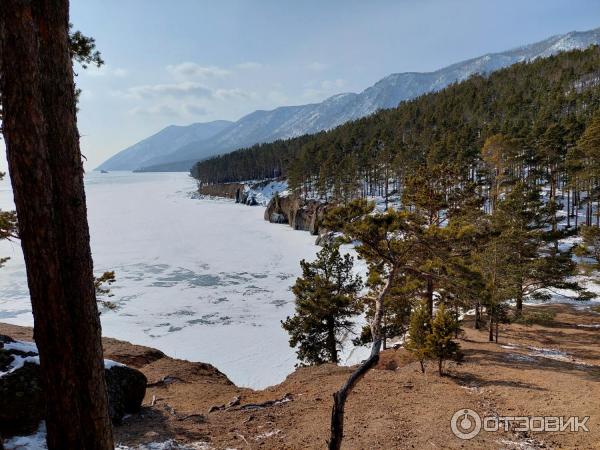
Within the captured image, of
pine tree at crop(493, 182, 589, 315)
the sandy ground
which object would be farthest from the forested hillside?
the sandy ground

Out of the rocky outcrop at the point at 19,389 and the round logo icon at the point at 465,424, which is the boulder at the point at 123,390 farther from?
the round logo icon at the point at 465,424

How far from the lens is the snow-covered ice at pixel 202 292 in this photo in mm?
21125

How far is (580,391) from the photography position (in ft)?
38.0

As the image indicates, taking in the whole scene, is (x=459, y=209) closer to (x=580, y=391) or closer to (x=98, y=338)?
(x=580, y=391)

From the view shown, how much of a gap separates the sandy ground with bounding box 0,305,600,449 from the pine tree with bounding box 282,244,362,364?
9.22 ft

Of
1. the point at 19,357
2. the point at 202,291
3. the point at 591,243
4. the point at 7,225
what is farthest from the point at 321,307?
the point at 202,291

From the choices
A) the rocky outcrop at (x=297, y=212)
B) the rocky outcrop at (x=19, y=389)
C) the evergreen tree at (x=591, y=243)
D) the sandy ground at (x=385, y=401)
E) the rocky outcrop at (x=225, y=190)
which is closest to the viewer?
the rocky outcrop at (x=19, y=389)

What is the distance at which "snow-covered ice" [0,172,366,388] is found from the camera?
2112 cm

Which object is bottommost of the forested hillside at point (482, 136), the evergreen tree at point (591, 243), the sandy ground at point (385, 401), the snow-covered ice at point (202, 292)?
the snow-covered ice at point (202, 292)

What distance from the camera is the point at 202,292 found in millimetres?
30719

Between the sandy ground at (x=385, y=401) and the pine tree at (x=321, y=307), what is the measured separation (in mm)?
2811

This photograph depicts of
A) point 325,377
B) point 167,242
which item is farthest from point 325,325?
point 167,242

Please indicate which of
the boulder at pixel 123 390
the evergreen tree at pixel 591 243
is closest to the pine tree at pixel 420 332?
the evergreen tree at pixel 591 243

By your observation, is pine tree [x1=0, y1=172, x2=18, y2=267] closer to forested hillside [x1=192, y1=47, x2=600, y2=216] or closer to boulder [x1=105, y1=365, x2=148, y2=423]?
boulder [x1=105, y1=365, x2=148, y2=423]
